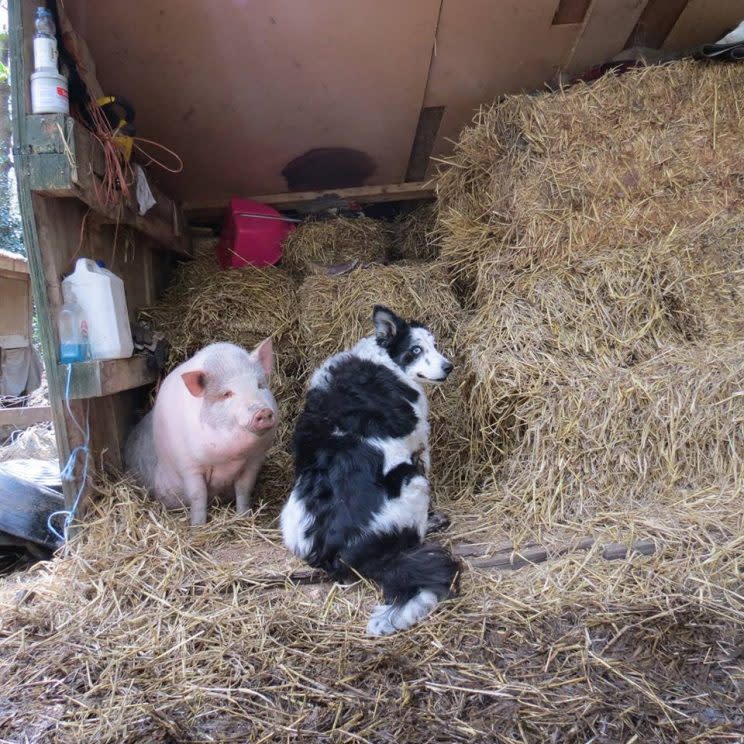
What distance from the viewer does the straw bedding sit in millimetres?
2385

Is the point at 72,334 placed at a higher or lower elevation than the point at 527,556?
higher

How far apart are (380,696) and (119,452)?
2.82 metres

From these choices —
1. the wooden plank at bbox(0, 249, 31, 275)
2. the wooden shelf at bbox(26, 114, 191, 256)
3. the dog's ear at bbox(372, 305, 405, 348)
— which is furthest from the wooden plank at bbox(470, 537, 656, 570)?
the wooden plank at bbox(0, 249, 31, 275)

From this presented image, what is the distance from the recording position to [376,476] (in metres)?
3.54

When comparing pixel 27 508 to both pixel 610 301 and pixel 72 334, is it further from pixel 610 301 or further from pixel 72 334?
pixel 610 301

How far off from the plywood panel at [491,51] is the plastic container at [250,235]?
187 cm

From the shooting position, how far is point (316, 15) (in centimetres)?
436

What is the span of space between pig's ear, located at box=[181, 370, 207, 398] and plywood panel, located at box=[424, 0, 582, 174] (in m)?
3.16

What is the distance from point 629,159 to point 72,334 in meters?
4.03

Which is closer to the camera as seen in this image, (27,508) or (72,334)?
(72,334)

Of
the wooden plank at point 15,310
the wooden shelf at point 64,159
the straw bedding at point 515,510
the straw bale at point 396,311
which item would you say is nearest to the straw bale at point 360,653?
the straw bedding at point 515,510

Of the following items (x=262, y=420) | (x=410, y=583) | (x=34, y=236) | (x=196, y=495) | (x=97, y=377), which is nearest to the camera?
(x=410, y=583)

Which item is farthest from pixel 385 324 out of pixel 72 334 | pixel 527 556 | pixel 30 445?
pixel 30 445

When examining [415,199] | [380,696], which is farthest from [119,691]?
[415,199]
